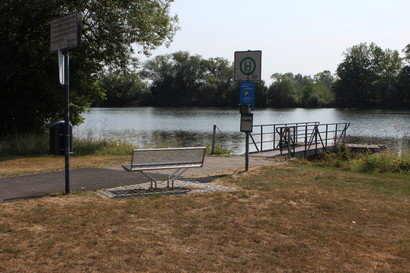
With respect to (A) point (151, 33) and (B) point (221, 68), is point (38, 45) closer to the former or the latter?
(A) point (151, 33)

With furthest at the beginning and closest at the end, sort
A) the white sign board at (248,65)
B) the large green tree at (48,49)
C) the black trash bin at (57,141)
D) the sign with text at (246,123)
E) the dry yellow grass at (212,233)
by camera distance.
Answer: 1. the large green tree at (48,49)
2. the sign with text at (246,123)
3. the white sign board at (248,65)
4. the black trash bin at (57,141)
5. the dry yellow grass at (212,233)

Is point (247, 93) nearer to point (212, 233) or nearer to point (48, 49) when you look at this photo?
point (212, 233)

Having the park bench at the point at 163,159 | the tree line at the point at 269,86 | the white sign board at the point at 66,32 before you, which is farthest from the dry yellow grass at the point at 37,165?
the tree line at the point at 269,86

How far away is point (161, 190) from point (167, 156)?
63 cm

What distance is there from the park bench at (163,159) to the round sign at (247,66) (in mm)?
3217

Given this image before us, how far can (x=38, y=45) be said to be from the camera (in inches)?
706

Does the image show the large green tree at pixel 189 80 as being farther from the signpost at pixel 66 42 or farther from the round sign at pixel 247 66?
the signpost at pixel 66 42

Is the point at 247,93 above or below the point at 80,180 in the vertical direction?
above

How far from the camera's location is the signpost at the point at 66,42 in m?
7.26

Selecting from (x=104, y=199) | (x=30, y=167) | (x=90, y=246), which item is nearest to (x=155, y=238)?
(x=90, y=246)

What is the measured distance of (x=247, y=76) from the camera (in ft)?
36.1

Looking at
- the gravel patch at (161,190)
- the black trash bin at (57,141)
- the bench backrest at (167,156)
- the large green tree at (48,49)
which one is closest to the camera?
the black trash bin at (57,141)

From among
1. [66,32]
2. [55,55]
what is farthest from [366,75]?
[66,32]

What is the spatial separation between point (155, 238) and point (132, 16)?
1499cm
